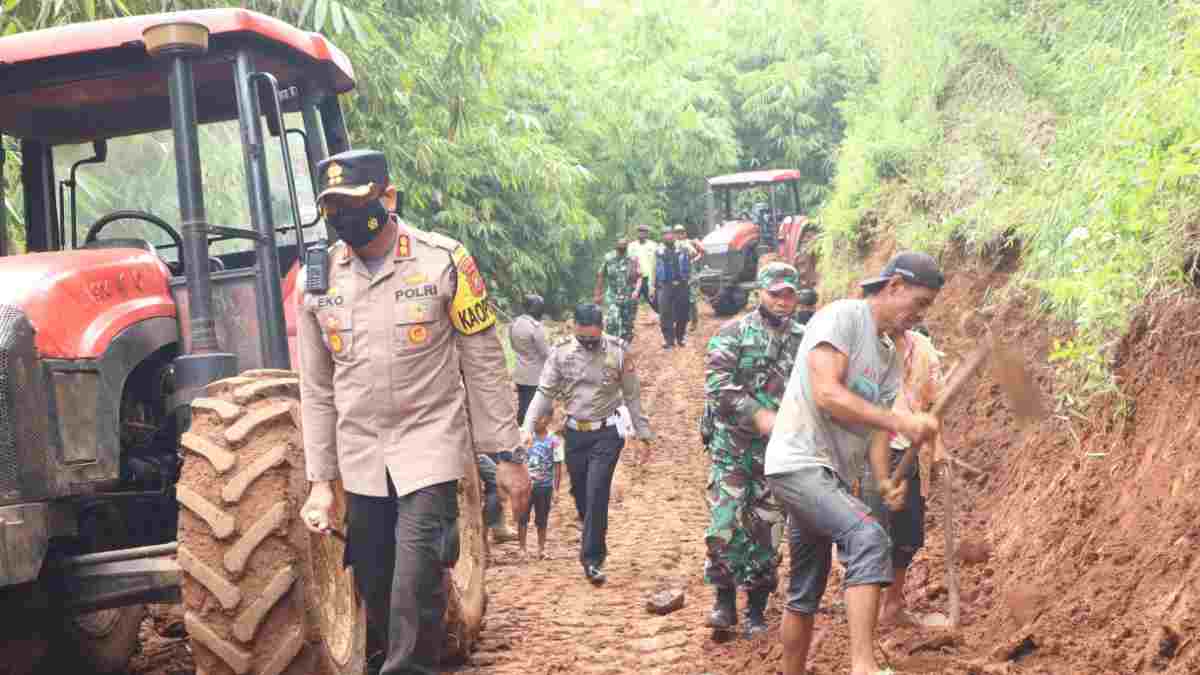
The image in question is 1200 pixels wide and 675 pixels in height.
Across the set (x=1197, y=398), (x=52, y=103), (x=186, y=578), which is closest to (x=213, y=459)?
(x=186, y=578)

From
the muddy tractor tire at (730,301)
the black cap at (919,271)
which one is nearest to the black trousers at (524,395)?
the black cap at (919,271)

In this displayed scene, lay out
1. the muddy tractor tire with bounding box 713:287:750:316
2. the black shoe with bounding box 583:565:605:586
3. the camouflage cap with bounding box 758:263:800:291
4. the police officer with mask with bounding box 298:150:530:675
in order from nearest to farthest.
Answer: the police officer with mask with bounding box 298:150:530:675 → the camouflage cap with bounding box 758:263:800:291 → the black shoe with bounding box 583:565:605:586 → the muddy tractor tire with bounding box 713:287:750:316

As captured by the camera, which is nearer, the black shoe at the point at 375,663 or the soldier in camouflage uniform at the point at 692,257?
the black shoe at the point at 375,663

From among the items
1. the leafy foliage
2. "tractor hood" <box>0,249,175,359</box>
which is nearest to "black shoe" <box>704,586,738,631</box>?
"tractor hood" <box>0,249,175,359</box>

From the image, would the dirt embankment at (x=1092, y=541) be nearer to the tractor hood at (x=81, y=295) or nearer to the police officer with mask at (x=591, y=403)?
the police officer with mask at (x=591, y=403)

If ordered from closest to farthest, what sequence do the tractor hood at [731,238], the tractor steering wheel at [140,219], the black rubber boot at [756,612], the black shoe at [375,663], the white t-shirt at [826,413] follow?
the white t-shirt at [826,413] → the black shoe at [375,663] → the tractor steering wheel at [140,219] → the black rubber boot at [756,612] → the tractor hood at [731,238]

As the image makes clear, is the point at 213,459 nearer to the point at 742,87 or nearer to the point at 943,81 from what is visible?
the point at 943,81

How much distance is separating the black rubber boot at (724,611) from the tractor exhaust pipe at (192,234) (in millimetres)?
3130

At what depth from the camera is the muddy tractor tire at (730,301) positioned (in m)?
26.8

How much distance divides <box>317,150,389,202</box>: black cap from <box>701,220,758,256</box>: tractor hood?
71.8ft

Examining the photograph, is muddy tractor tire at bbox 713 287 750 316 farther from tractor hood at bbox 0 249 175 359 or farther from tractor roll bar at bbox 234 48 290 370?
tractor hood at bbox 0 249 175 359

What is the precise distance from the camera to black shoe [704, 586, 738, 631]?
291 inches

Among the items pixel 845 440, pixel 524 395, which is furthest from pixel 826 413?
pixel 524 395

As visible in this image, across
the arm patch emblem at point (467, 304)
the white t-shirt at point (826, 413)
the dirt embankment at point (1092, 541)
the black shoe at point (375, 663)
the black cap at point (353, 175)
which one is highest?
the black cap at point (353, 175)
